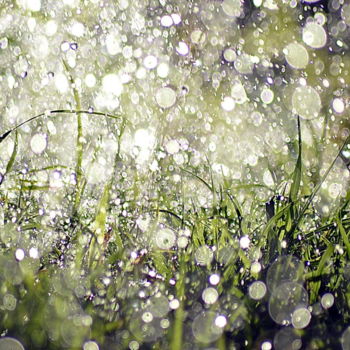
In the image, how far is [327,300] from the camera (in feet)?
2.74

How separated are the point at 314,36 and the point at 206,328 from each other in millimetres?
4283

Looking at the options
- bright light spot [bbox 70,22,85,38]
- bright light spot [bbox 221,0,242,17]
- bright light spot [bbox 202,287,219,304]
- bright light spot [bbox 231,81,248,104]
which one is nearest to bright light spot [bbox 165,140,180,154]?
bright light spot [bbox 202,287,219,304]

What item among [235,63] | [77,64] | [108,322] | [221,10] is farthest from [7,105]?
[221,10]

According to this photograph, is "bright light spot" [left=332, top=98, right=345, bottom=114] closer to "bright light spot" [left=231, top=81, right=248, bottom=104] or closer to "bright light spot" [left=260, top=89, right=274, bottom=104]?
"bright light spot" [left=260, top=89, right=274, bottom=104]

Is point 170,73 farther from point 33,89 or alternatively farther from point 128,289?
point 128,289

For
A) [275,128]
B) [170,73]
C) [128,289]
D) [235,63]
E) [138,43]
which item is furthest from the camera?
[235,63]

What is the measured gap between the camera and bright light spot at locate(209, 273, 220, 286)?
2.90 ft

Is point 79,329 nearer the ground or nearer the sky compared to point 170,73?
nearer the ground

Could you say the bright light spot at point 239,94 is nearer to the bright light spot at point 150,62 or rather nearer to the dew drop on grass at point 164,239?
the bright light spot at point 150,62

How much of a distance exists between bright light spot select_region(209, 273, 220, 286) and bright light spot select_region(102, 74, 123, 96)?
115 centimetres

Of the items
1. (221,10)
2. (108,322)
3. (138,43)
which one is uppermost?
(221,10)

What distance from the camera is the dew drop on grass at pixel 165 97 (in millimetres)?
1740

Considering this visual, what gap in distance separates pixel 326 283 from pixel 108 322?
0.39 metres

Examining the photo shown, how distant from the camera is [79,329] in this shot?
0.74m
